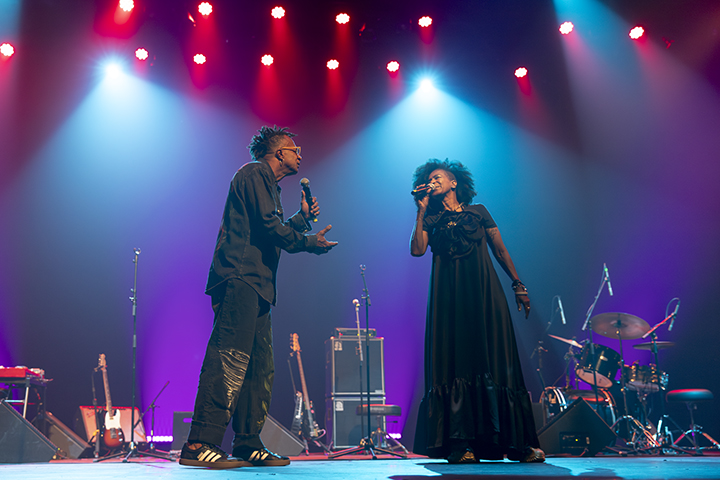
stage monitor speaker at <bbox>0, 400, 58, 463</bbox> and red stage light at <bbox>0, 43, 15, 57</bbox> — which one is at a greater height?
red stage light at <bbox>0, 43, 15, 57</bbox>

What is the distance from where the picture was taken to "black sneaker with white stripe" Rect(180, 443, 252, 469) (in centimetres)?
253

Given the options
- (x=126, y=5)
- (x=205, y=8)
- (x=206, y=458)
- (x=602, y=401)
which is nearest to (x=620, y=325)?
(x=602, y=401)

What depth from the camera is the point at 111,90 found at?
291 inches

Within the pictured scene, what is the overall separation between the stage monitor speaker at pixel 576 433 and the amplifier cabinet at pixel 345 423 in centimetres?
259

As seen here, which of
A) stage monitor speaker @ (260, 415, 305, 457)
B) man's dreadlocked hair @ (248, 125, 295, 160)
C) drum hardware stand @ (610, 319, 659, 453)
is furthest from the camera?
stage monitor speaker @ (260, 415, 305, 457)

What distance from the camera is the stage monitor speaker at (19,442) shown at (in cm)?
434

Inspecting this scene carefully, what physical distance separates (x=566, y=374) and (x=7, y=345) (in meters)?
6.79

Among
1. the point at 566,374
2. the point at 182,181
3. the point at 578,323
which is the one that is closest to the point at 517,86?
the point at 578,323

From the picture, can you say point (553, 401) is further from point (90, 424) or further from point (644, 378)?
point (90, 424)

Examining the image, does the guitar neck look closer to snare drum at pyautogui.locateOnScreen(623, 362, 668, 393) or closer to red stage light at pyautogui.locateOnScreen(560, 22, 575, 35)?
snare drum at pyautogui.locateOnScreen(623, 362, 668, 393)

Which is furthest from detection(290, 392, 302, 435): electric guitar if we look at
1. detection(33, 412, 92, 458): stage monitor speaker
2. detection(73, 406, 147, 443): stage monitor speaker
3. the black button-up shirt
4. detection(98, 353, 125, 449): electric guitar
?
the black button-up shirt

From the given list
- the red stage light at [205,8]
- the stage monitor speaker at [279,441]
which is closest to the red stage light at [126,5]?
the red stage light at [205,8]

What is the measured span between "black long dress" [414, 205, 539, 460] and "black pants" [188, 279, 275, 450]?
89 centimetres

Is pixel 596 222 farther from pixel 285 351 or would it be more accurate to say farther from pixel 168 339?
pixel 168 339
